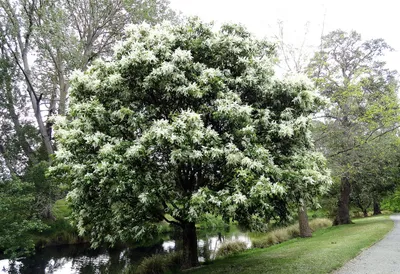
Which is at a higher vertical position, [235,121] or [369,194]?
[235,121]

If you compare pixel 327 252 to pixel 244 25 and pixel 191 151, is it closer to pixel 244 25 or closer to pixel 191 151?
pixel 191 151

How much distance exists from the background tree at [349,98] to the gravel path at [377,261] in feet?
23.3

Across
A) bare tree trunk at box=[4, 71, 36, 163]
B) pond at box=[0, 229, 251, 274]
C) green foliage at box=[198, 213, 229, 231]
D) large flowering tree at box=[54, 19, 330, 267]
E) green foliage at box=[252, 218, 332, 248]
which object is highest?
bare tree trunk at box=[4, 71, 36, 163]

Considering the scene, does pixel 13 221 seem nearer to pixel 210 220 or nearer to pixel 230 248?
pixel 230 248

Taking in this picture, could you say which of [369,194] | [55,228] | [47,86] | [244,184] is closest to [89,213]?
[244,184]

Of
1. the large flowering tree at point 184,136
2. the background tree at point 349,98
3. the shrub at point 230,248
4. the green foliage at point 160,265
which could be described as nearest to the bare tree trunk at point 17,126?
the green foliage at point 160,265

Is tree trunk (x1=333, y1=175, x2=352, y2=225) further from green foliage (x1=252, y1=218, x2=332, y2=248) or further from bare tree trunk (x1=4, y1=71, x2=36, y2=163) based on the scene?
bare tree trunk (x1=4, y1=71, x2=36, y2=163)

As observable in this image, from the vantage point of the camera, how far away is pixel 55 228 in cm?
3284

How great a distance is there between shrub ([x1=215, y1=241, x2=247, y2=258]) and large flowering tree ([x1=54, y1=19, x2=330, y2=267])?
853 centimetres

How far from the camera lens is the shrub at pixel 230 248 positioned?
20.0 metres

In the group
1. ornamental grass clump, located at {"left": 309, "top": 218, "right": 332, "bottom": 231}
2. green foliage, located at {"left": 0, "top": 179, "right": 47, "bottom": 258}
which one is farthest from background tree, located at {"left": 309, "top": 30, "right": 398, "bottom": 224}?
green foliage, located at {"left": 0, "top": 179, "right": 47, "bottom": 258}

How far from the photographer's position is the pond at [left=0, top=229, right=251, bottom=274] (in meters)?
22.5

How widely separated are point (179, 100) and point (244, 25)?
191 inches

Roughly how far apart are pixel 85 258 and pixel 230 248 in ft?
43.9
